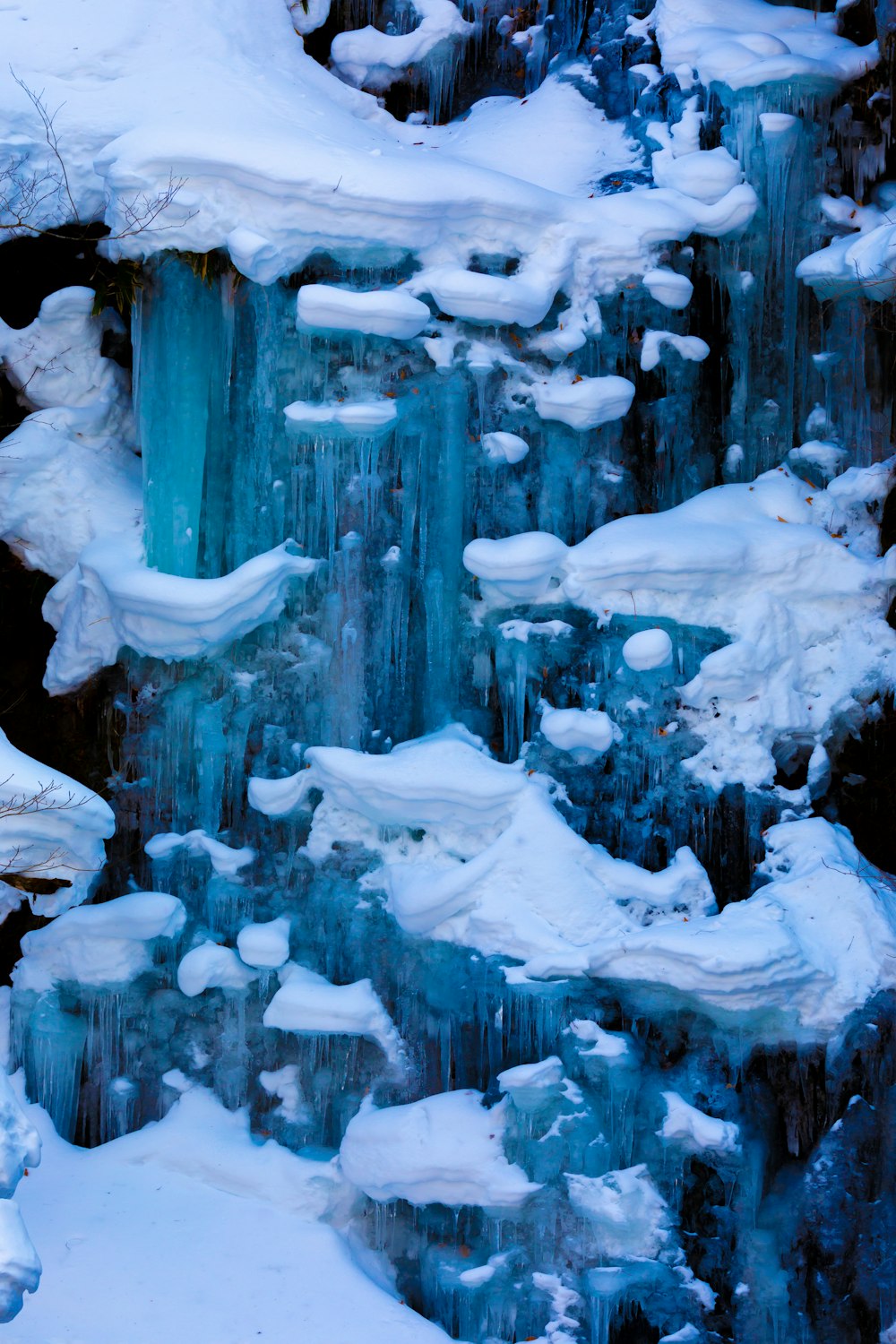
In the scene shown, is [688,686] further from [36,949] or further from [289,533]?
[36,949]

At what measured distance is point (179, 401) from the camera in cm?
770

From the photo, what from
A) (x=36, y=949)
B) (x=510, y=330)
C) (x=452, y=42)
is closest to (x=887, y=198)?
(x=510, y=330)

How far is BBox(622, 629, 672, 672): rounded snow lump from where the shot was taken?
741 cm

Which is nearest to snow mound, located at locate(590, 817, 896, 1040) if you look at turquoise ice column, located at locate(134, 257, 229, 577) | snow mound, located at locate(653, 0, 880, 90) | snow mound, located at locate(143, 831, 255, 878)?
snow mound, located at locate(143, 831, 255, 878)

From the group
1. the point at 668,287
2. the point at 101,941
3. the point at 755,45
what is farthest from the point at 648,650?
the point at 755,45

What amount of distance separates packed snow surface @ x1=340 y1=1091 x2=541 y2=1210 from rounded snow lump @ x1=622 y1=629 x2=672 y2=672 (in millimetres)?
2446

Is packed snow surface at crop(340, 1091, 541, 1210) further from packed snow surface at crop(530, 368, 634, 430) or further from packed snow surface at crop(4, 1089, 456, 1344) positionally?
packed snow surface at crop(530, 368, 634, 430)

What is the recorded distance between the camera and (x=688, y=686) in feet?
24.8

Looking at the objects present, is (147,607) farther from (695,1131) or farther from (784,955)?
(695,1131)

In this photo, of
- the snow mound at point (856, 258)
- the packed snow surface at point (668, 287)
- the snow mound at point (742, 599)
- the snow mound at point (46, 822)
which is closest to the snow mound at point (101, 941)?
the snow mound at point (46, 822)

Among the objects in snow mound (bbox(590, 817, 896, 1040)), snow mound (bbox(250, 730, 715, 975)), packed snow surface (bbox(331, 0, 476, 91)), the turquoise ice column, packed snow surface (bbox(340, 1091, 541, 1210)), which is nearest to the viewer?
snow mound (bbox(590, 817, 896, 1040))

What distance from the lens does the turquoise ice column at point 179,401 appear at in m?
7.72

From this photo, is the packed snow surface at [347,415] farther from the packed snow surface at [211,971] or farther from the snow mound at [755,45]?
the snow mound at [755,45]

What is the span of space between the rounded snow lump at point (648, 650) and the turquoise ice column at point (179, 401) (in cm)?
252
